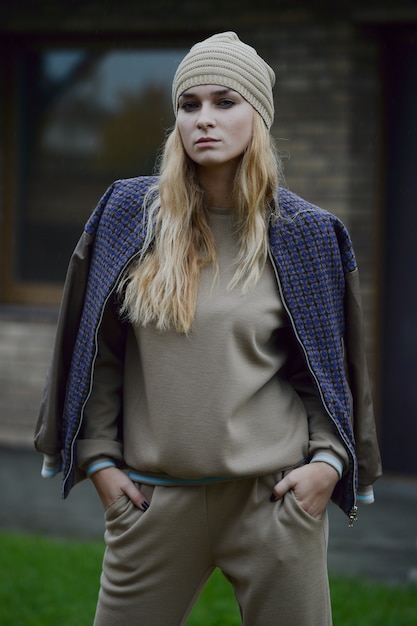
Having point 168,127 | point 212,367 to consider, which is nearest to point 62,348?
point 212,367

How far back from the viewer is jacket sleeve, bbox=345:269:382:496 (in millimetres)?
2973

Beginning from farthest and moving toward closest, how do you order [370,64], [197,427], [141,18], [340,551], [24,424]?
[24,424] < [141,18] < [370,64] < [340,551] < [197,427]

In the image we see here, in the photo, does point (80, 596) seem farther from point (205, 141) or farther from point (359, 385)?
point (205, 141)

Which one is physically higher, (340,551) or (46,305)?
(46,305)

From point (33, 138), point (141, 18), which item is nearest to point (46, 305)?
point (33, 138)

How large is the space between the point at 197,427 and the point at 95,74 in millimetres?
5631

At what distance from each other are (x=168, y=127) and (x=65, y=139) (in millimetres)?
1116

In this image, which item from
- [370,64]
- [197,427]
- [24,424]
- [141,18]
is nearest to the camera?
[197,427]

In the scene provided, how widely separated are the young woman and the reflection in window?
4840mm

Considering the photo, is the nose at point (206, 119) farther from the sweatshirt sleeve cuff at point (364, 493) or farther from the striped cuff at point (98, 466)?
the sweatshirt sleeve cuff at point (364, 493)

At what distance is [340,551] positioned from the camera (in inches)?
224

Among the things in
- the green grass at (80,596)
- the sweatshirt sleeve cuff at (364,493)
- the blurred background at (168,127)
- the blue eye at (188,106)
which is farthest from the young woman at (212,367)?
the blurred background at (168,127)

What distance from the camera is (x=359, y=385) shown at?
3012mm

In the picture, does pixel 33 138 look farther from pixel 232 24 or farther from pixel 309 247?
pixel 309 247
